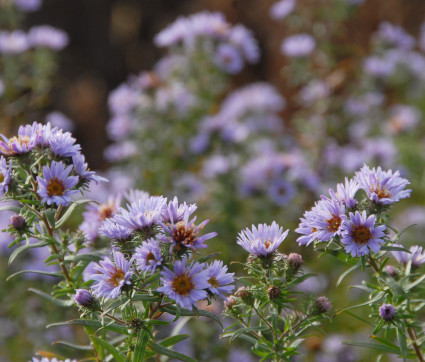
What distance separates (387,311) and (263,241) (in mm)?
460

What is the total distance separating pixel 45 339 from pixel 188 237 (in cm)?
240

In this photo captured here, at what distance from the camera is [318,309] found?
1978 millimetres

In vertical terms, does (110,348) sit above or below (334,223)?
below

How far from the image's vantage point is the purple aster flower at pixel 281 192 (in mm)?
4484

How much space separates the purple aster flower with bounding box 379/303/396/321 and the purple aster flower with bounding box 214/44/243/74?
3163 mm

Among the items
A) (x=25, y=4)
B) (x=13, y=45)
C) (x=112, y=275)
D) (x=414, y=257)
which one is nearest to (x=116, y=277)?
(x=112, y=275)

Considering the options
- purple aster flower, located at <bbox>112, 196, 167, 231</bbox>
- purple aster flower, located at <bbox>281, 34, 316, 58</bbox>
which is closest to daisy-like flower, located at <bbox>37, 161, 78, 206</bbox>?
purple aster flower, located at <bbox>112, 196, 167, 231</bbox>

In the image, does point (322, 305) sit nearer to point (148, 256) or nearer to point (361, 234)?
point (361, 234)

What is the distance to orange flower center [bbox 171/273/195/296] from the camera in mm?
1722

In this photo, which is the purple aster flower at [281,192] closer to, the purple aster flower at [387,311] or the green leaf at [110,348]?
the purple aster flower at [387,311]

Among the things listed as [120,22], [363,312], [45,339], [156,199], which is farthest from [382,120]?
[120,22]

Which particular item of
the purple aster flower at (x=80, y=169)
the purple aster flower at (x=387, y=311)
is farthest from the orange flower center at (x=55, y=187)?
the purple aster flower at (x=387, y=311)

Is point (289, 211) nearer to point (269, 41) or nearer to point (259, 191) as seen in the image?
point (259, 191)

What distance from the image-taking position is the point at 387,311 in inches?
73.8
